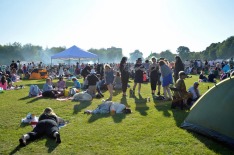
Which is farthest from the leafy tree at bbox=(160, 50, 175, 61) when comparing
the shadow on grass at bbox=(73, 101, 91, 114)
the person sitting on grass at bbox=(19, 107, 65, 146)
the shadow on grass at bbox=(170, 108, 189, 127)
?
the person sitting on grass at bbox=(19, 107, 65, 146)

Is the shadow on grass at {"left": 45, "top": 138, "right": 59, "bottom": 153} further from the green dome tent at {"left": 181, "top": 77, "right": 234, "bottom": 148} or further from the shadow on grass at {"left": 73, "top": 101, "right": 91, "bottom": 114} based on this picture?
the green dome tent at {"left": 181, "top": 77, "right": 234, "bottom": 148}

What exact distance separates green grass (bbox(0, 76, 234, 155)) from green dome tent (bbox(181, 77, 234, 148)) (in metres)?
0.23

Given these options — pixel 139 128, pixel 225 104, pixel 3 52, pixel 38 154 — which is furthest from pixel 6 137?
pixel 3 52

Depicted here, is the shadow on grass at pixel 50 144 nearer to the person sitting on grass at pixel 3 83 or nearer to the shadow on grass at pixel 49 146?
the shadow on grass at pixel 49 146

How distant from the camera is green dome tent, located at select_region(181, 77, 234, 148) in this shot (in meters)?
5.96

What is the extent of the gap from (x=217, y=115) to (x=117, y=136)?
277 cm

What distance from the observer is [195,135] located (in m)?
6.76

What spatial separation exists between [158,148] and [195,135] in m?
1.47

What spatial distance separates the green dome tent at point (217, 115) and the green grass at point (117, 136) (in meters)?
0.23

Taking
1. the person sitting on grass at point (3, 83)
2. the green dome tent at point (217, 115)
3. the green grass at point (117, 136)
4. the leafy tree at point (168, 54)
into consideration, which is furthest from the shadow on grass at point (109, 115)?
the leafy tree at point (168, 54)

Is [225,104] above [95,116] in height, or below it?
above

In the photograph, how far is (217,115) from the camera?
248 inches

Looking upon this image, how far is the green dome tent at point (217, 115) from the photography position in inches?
235

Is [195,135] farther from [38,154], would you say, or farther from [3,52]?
[3,52]
